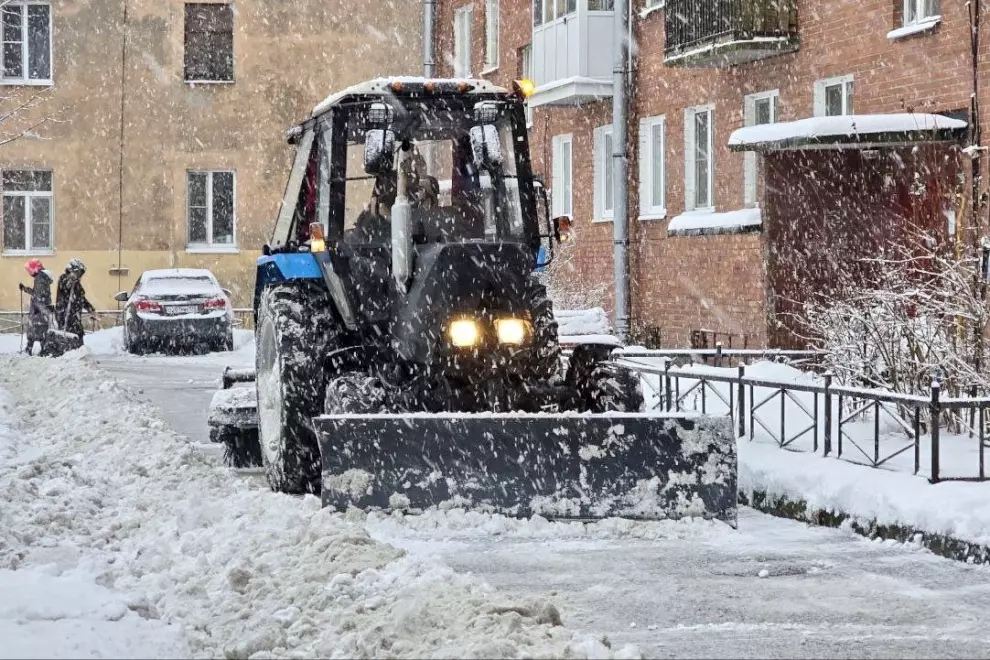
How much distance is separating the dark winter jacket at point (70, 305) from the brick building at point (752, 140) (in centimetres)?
816

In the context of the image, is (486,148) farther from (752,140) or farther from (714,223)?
(714,223)

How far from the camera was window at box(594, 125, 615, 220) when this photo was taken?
2811 cm

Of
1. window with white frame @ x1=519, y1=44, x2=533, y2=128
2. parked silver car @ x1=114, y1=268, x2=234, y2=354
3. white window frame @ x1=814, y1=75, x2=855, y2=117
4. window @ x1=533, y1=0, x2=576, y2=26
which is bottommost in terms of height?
parked silver car @ x1=114, y1=268, x2=234, y2=354

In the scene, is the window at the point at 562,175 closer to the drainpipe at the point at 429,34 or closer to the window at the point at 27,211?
the drainpipe at the point at 429,34

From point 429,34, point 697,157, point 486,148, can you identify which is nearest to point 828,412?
point 486,148

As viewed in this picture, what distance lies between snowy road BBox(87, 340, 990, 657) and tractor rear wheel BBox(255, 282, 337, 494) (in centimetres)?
117

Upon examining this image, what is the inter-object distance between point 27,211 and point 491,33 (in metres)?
10.8

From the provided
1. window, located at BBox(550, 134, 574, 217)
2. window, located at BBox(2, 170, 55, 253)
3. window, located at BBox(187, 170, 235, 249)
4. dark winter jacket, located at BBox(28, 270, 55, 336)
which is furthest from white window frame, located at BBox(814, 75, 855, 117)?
window, located at BBox(2, 170, 55, 253)

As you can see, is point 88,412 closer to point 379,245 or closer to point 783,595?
point 379,245

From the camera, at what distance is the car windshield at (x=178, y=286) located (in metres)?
27.6

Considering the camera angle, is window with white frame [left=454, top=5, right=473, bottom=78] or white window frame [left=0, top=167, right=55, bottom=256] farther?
white window frame [left=0, top=167, right=55, bottom=256]

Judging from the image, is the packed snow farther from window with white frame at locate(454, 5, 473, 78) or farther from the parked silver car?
window with white frame at locate(454, 5, 473, 78)

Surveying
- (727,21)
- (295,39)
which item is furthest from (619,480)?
(295,39)

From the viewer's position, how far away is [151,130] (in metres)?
36.0
